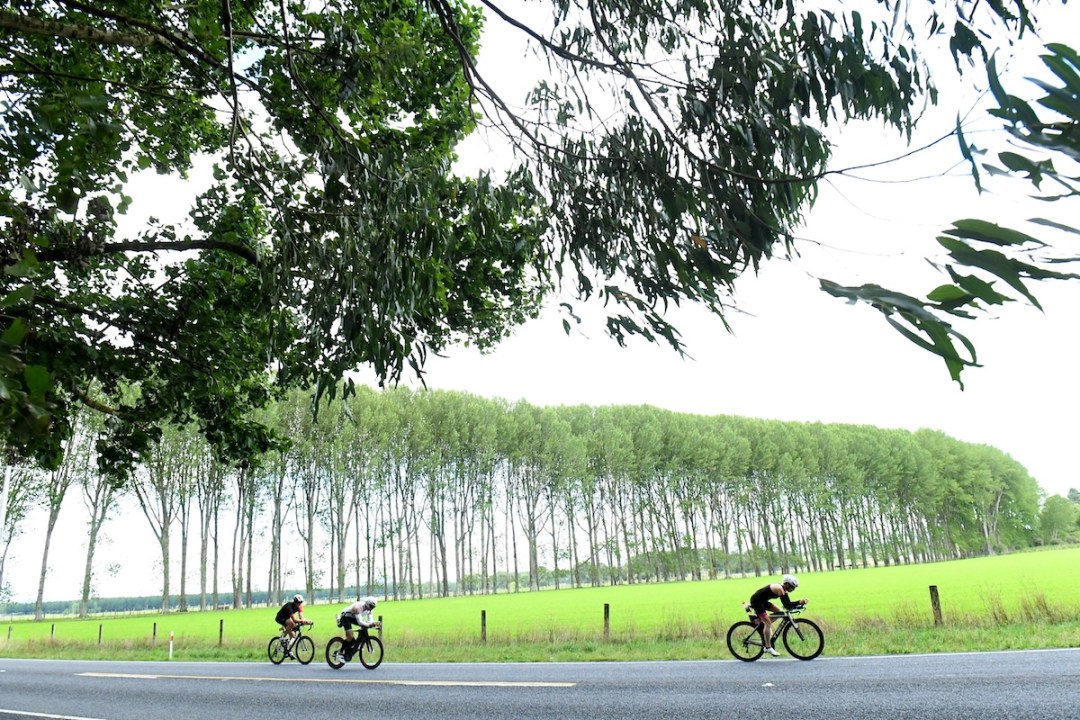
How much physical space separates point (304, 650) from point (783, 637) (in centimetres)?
988

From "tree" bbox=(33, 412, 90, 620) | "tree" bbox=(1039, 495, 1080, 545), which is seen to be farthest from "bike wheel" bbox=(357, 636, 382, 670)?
"tree" bbox=(1039, 495, 1080, 545)

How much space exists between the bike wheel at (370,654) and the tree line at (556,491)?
68.7 feet

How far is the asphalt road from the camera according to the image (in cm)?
616

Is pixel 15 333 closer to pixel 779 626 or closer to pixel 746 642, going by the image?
pixel 746 642

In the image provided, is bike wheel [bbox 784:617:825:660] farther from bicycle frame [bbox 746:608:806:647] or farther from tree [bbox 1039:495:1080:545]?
tree [bbox 1039:495:1080:545]

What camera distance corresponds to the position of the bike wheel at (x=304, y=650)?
46.7 feet

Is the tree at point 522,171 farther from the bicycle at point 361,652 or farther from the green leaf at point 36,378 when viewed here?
the bicycle at point 361,652

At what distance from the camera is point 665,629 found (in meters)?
14.8

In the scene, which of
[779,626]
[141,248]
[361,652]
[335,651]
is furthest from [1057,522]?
[141,248]

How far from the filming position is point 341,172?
3748mm

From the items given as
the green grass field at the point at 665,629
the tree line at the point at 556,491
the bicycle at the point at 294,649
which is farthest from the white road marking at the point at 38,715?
the tree line at the point at 556,491

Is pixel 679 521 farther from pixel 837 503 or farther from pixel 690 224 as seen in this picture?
pixel 690 224

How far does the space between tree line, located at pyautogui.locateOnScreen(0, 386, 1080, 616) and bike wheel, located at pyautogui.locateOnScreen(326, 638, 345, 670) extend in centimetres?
2032

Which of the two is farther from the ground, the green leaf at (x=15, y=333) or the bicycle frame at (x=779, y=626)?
the green leaf at (x=15, y=333)
